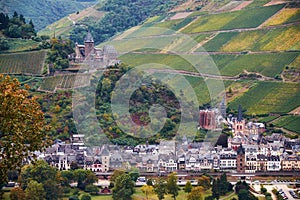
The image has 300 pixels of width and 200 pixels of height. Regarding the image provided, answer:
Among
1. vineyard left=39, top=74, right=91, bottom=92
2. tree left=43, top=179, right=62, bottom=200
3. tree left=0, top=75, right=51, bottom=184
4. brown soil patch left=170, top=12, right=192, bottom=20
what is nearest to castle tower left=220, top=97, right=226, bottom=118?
vineyard left=39, top=74, right=91, bottom=92

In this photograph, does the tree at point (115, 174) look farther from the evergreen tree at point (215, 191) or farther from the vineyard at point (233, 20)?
the vineyard at point (233, 20)

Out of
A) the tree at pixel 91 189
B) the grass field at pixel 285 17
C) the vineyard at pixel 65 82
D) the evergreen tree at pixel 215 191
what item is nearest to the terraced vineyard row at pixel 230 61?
the grass field at pixel 285 17

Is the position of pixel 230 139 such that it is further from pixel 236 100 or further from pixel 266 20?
pixel 266 20

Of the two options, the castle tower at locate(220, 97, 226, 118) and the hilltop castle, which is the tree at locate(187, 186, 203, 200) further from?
the hilltop castle

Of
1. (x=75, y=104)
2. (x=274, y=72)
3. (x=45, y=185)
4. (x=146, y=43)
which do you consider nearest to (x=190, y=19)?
(x=146, y=43)

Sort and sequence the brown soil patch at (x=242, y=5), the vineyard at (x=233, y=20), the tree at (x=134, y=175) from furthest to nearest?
the brown soil patch at (x=242, y=5) < the vineyard at (x=233, y=20) < the tree at (x=134, y=175)

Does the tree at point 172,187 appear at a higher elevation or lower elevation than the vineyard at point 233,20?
lower

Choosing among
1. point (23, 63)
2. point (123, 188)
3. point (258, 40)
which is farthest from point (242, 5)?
point (123, 188)
